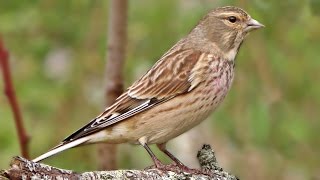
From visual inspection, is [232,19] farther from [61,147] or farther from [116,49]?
[61,147]

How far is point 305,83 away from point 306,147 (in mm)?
405

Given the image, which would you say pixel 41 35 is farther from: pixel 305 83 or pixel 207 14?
pixel 305 83

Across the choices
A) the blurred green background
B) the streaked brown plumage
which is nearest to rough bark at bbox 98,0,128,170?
the streaked brown plumage

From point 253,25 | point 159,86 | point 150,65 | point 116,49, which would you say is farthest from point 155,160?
point 150,65

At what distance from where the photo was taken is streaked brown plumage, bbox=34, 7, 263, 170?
5.90m

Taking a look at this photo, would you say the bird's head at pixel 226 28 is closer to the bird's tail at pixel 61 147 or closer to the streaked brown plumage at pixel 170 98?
the streaked brown plumage at pixel 170 98

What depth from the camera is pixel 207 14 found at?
6656mm

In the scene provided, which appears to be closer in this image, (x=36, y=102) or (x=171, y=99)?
(x=171, y=99)

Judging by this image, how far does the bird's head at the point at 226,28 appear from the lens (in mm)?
6422

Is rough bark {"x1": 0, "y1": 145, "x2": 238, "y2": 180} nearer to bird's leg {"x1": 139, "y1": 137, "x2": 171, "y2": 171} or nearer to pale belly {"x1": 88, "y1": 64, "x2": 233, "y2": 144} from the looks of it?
bird's leg {"x1": 139, "y1": 137, "x2": 171, "y2": 171}

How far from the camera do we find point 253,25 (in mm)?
6324

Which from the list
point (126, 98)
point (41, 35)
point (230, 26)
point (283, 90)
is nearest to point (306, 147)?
point (283, 90)

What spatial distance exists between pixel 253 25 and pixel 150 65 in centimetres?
95

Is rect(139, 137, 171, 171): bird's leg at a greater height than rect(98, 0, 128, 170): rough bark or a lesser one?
lesser
